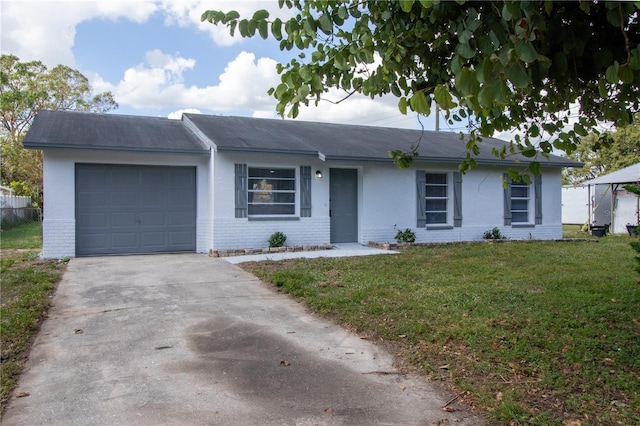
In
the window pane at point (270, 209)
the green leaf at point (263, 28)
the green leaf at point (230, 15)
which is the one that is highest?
the green leaf at point (230, 15)

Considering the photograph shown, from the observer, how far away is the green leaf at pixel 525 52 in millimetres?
2186

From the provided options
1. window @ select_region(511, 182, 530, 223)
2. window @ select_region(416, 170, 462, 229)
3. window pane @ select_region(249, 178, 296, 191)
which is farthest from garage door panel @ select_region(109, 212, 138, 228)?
window @ select_region(511, 182, 530, 223)

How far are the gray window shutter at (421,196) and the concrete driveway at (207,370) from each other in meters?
7.86

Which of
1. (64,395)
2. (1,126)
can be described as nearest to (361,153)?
(64,395)

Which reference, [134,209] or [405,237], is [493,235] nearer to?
[405,237]

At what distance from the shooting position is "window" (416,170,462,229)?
46.3ft

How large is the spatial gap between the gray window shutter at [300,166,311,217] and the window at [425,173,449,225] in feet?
12.2

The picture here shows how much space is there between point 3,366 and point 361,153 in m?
10.0

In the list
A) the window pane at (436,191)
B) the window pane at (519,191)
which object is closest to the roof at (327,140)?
the window pane at (519,191)

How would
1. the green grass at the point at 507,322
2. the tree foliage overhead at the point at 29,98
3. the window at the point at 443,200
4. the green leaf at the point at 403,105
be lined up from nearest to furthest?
the green leaf at the point at 403,105 < the green grass at the point at 507,322 < the window at the point at 443,200 < the tree foliage overhead at the point at 29,98

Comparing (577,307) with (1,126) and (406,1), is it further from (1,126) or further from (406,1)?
(1,126)

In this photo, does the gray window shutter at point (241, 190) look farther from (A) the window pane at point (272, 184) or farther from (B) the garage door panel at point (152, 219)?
(B) the garage door panel at point (152, 219)

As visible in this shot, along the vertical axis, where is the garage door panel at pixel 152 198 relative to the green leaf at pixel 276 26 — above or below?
below

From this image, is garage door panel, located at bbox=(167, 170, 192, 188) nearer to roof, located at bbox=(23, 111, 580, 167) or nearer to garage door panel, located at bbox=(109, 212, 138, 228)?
roof, located at bbox=(23, 111, 580, 167)
